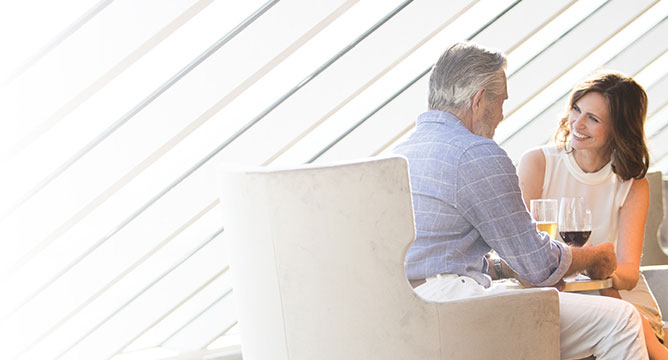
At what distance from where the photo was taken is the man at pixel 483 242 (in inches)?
90.9

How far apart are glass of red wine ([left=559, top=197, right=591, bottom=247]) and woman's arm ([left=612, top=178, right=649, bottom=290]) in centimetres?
47

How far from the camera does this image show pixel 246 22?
364 centimetres

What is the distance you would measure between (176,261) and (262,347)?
2889 mm

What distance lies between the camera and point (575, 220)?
100 inches

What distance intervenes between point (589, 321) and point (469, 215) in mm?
434

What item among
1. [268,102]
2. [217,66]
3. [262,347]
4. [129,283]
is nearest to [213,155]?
[268,102]

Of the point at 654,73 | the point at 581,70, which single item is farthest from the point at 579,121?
the point at 654,73

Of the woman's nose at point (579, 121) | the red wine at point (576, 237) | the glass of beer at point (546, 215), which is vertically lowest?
the red wine at point (576, 237)

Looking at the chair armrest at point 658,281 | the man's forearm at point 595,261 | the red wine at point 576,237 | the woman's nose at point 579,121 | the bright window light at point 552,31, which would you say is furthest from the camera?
the bright window light at point 552,31

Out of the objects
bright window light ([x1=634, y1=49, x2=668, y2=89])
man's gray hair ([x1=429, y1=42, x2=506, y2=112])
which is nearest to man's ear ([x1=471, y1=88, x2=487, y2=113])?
man's gray hair ([x1=429, y1=42, x2=506, y2=112])

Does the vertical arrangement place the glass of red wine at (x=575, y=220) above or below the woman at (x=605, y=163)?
below

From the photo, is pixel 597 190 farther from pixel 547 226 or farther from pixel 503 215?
pixel 503 215

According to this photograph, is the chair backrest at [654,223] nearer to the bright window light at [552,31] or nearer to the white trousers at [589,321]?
the white trousers at [589,321]

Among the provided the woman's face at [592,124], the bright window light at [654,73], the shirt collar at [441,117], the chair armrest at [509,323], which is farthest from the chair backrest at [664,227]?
the bright window light at [654,73]
